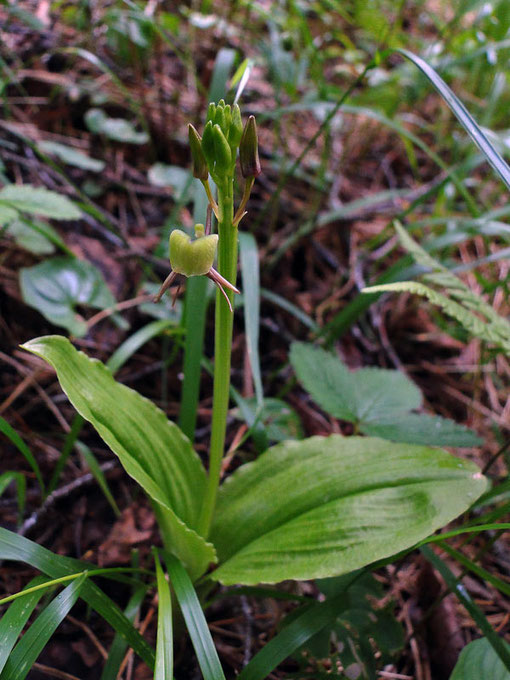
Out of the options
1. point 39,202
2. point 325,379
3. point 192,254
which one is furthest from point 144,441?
point 39,202

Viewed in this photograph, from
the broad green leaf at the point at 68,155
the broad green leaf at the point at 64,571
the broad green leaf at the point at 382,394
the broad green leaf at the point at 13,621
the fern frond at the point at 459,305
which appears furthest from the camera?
the broad green leaf at the point at 68,155

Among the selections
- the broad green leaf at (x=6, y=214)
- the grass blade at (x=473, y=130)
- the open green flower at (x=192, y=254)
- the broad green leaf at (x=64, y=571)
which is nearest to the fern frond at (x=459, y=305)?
the grass blade at (x=473, y=130)

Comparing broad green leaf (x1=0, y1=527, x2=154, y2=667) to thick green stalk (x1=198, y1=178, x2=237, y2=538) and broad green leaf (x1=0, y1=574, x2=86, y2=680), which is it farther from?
thick green stalk (x1=198, y1=178, x2=237, y2=538)

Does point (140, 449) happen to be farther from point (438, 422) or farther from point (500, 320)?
point (500, 320)

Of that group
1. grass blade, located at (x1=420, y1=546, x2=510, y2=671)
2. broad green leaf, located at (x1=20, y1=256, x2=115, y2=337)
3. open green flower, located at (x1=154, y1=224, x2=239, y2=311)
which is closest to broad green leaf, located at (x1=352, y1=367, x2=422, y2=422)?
grass blade, located at (x1=420, y1=546, x2=510, y2=671)

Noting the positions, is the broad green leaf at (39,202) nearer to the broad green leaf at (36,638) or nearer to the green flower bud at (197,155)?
the green flower bud at (197,155)

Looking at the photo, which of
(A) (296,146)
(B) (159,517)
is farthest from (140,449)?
(A) (296,146)
